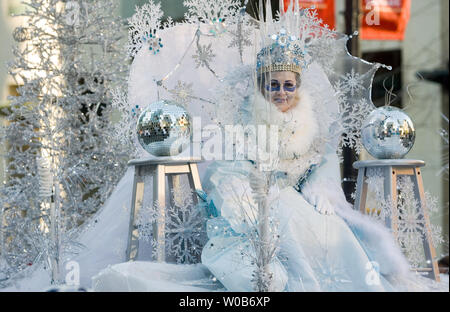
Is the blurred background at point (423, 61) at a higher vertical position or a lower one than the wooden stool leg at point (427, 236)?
higher

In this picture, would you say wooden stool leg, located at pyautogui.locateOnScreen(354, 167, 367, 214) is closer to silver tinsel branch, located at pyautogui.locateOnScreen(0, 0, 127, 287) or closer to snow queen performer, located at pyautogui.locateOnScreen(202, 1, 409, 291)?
snow queen performer, located at pyautogui.locateOnScreen(202, 1, 409, 291)

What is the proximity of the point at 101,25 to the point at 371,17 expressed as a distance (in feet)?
11.0

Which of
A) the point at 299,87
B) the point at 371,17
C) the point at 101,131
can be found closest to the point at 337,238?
the point at 299,87

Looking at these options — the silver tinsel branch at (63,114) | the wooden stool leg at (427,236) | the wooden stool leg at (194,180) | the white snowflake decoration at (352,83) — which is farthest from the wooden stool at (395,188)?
the silver tinsel branch at (63,114)

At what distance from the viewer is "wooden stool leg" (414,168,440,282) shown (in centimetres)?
340

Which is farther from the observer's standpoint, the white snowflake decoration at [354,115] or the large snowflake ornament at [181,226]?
the white snowflake decoration at [354,115]

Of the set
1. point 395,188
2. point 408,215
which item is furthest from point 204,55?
point 408,215

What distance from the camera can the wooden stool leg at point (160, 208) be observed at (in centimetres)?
325

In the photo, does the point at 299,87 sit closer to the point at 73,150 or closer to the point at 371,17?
the point at 73,150

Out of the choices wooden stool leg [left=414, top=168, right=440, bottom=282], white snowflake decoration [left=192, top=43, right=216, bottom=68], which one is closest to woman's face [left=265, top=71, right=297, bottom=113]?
white snowflake decoration [left=192, top=43, right=216, bottom=68]

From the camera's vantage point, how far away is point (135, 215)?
3.41 m

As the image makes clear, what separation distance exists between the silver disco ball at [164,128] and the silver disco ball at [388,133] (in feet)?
3.44

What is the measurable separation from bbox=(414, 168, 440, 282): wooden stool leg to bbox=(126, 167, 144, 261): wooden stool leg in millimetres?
1559

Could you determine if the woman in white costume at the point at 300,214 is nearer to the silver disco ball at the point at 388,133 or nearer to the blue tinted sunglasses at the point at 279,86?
the blue tinted sunglasses at the point at 279,86
